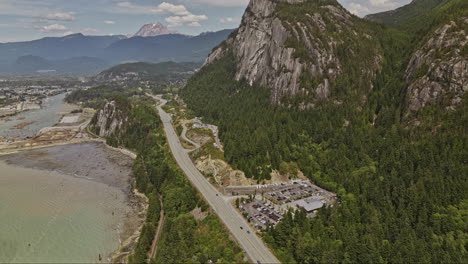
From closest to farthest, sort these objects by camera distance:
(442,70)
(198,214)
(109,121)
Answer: (198,214) < (442,70) < (109,121)

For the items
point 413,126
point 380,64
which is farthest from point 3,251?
point 380,64

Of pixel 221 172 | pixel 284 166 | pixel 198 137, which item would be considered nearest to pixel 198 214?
pixel 221 172

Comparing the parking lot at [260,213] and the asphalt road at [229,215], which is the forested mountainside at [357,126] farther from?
the parking lot at [260,213]

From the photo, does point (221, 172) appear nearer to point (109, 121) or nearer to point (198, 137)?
point (198, 137)

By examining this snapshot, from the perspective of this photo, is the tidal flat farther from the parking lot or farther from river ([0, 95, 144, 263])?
the parking lot

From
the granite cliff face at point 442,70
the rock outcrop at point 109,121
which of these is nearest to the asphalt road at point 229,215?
the rock outcrop at point 109,121

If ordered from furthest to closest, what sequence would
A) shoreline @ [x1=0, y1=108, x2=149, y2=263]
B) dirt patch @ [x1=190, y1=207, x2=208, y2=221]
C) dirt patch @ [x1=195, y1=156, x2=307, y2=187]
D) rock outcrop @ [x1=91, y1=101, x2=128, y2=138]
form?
rock outcrop @ [x1=91, y1=101, x2=128, y2=138]
dirt patch @ [x1=195, y1=156, x2=307, y2=187]
dirt patch @ [x1=190, y1=207, x2=208, y2=221]
shoreline @ [x1=0, y1=108, x2=149, y2=263]

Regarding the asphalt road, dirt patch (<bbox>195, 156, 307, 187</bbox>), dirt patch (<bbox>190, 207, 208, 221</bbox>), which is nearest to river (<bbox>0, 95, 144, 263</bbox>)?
dirt patch (<bbox>190, 207, 208, 221</bbox>)
